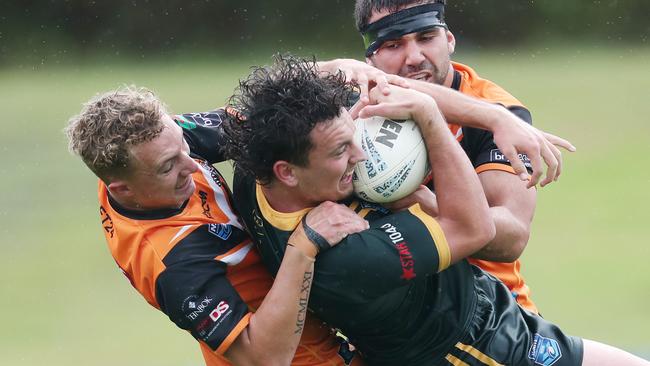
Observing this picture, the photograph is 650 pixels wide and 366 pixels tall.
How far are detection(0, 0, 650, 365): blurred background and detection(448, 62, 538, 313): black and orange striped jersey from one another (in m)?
3.95

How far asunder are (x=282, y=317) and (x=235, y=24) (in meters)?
20.1

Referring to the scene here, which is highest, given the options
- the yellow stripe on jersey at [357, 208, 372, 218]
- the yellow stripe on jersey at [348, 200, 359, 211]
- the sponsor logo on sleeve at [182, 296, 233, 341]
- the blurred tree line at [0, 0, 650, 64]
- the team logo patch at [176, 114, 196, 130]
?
the team logo patch at [176, 114, 196, 130]

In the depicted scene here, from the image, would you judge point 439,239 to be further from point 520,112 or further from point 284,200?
point 520,112

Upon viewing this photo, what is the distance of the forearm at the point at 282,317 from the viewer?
12.0 ft

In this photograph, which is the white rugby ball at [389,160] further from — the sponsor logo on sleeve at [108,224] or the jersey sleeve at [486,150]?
the sponsor logo on sleeve at [108,224]

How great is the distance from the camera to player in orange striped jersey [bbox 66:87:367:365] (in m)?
3.73

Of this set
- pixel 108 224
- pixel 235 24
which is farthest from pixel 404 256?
pixel 235 24

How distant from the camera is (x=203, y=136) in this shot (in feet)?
14.6

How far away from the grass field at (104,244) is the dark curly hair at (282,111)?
15.9 ft

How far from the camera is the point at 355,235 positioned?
371 centimetres

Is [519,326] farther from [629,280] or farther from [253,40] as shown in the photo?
[253,40]

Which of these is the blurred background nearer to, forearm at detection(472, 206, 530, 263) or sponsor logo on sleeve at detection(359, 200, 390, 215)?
forearm at detection(472, 206, 530, 263)

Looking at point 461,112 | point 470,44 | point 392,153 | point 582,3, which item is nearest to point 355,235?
point 392,153

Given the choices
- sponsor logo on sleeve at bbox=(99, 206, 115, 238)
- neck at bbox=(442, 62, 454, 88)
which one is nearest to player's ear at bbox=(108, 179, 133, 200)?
sponsor logo on sleeve at bbox=(99, 206, 115, 238)
